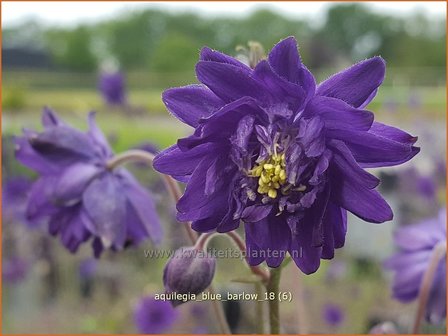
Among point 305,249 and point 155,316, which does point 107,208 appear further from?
point 155,316

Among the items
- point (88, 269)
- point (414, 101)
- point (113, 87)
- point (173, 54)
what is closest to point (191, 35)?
point (173, 54)

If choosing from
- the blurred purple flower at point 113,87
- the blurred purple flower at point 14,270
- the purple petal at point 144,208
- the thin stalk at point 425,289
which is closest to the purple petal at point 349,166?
the thin stalk at point 425,289

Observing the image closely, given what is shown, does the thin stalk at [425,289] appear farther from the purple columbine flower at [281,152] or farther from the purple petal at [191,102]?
the purple petal at [191,102]

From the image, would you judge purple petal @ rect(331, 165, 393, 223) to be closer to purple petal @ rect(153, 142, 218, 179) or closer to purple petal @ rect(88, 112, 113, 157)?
purple petal @ rect(153, 142, 218, 179)

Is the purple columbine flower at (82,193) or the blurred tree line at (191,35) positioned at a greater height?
the blurred tree line at (191,35)

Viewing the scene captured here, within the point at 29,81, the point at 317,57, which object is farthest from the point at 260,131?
the point at 29,81

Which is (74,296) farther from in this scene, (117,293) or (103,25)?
(103,25)

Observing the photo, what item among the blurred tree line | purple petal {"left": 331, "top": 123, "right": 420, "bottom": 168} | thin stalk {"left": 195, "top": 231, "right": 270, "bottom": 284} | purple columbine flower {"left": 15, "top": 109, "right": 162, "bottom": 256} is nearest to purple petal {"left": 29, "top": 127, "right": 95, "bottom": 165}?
purple columbine flower {"left": 15, "top": 109, "right": 162, "bottom": 256}
